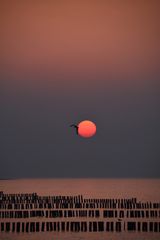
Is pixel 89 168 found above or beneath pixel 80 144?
beneath

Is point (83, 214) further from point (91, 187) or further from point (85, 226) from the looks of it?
point (91, 187)

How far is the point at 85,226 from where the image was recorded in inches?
114

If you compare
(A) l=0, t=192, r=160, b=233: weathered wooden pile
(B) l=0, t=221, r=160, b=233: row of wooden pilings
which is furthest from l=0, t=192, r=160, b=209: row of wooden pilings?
(B) l=0, t=221, r=160, b=233: row of wooden pilings

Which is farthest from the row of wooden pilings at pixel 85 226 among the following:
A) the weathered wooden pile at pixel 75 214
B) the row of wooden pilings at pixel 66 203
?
the row of wooden pilings at pixel 66 203

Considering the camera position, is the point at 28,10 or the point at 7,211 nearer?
the point at 7,211

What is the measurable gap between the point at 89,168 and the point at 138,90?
72cm

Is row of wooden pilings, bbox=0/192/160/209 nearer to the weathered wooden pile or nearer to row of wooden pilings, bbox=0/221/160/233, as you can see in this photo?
the weathered wooden pile

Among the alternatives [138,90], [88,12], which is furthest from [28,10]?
[138,90]

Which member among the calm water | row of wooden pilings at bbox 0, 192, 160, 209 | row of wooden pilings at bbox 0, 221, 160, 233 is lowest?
row of wooden pilings at bbox 0, 221, 160, 233

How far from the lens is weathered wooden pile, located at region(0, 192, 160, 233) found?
2895mm

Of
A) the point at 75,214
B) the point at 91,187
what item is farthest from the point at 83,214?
the point at 91,187

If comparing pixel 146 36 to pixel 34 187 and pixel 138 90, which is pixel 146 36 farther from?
pixel 34 187

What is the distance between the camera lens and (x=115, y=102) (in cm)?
306

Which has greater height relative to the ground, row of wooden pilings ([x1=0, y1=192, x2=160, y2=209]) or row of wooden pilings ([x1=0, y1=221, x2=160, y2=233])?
row of wooden pilings ([x1=0, y1=192, x2=160, y2=209])
